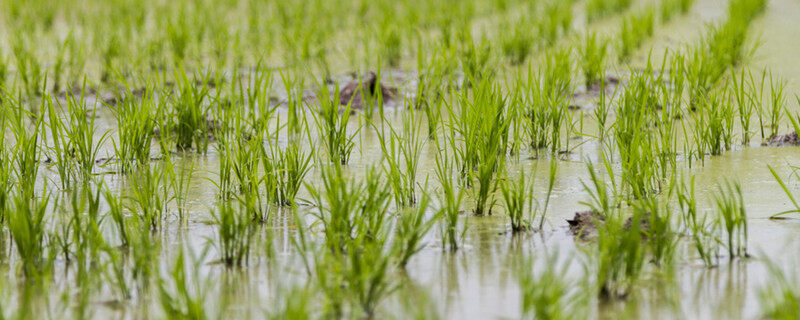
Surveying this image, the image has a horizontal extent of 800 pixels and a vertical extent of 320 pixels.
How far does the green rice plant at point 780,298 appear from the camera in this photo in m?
1.48

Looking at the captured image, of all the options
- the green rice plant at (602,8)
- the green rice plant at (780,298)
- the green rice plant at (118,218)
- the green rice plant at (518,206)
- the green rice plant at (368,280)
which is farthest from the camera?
the green rice plant at (602,8)

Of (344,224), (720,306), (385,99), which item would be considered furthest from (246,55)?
(720,306)

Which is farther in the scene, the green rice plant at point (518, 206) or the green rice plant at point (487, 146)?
the green rice plant at point (487, 146)

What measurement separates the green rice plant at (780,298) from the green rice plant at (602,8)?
4900mm

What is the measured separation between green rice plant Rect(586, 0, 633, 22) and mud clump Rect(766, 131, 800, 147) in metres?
3.50

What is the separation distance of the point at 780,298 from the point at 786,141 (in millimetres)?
1572

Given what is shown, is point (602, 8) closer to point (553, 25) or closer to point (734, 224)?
point (553, 25)

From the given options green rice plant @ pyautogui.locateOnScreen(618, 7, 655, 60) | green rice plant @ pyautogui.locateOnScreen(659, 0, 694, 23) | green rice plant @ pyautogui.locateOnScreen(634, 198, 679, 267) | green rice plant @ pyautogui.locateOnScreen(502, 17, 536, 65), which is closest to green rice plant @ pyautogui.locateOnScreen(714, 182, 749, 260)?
green rice plant @ pyautogui.locateOnScreen(634, 198, 679, 267)

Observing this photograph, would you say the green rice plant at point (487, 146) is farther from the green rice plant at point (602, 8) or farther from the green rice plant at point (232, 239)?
the green rice plant at point (602, 8)

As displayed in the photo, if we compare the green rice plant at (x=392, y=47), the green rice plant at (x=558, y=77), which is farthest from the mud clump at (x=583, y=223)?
the green rice plant at (x=392, y=47)

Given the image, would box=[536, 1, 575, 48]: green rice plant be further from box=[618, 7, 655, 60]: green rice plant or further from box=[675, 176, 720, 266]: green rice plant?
box=[675, 176, 720, 266]: green rice plant

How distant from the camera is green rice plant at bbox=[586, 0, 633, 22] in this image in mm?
6629

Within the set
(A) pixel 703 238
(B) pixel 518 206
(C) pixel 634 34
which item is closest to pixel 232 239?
(B) pixel 518 206

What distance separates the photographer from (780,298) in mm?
1709
